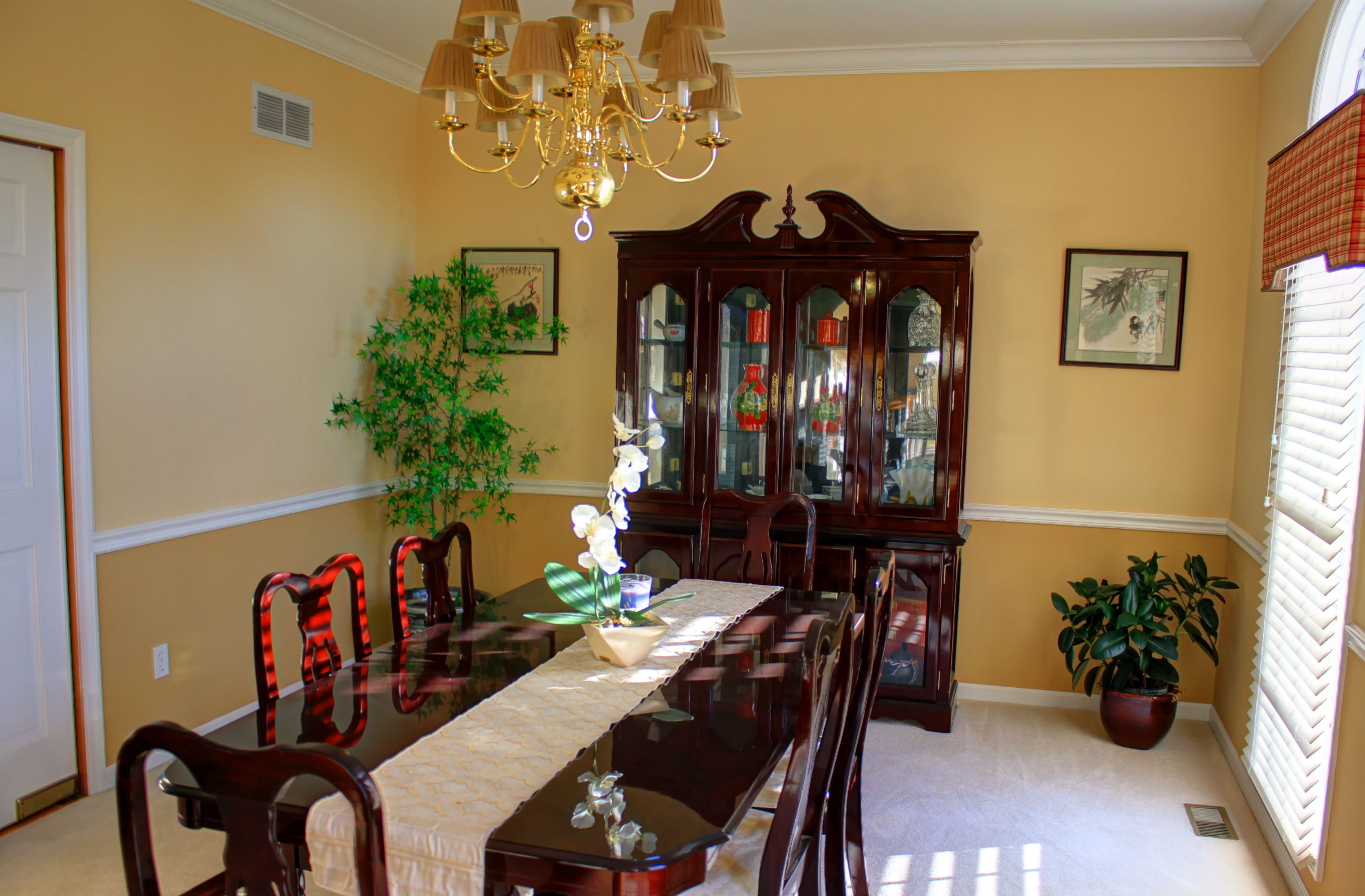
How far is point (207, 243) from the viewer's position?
341 cm

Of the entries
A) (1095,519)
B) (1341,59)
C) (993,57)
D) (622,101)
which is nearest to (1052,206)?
(993,57)

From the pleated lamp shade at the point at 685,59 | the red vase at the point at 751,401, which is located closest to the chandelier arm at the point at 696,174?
the pleated lamp shade at the point at 685,59

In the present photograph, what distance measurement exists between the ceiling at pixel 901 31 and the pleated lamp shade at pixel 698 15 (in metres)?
1.71

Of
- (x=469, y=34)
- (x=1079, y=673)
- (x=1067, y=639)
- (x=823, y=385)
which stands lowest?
(x=1079, y=673)

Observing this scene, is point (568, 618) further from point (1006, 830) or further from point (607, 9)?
point (1006, 830)

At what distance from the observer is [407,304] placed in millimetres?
4543

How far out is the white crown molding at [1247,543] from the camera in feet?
10.9

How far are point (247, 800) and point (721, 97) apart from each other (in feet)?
5.61

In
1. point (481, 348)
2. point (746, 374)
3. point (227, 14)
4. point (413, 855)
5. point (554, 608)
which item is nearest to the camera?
point (413, 855)

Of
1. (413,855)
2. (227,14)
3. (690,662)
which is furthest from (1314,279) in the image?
(227,14)

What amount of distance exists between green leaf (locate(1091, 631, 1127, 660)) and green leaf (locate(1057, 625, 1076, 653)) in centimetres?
13

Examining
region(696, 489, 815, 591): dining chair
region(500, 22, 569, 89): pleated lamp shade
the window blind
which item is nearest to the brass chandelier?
region(500, 22, 569, 89): pleated lamp shade

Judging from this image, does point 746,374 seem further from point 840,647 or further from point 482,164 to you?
point 840,647

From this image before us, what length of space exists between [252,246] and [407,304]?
0.99 metres
